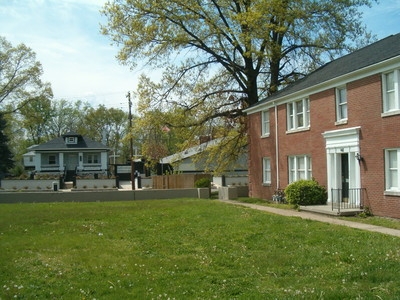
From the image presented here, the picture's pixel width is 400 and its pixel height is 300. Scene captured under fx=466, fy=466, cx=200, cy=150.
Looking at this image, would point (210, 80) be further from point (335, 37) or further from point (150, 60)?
point (335, 37)

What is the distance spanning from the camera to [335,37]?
3372 cm

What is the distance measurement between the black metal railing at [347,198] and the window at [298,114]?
430 cm

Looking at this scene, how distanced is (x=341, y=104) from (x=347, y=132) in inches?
63.3

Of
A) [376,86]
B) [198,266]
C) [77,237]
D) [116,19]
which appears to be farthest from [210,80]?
[198,266]

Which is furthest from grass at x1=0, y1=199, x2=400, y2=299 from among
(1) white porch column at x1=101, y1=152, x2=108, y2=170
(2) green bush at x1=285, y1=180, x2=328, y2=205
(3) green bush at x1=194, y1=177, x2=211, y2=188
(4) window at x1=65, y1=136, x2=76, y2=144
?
(4) window at x1=65, y1=136, x2=76, y2=144

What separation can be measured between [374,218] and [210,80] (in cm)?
1936

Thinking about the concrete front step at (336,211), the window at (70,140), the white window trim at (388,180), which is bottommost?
the concrete front step at (336,211)

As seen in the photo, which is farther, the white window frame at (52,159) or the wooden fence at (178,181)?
the white window frame at (52,159)

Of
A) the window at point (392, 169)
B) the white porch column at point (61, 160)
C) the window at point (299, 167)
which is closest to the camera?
the window at point (392, 169)

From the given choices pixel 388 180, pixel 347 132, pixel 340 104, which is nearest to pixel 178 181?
pixel 340 104

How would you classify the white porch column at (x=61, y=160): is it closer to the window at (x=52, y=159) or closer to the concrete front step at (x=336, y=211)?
the window at (x=52, y=159)

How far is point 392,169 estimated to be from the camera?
56.3 feet

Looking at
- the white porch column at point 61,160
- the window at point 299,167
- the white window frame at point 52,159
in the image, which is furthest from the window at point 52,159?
the window at point 299,167

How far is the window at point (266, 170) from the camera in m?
29.2
